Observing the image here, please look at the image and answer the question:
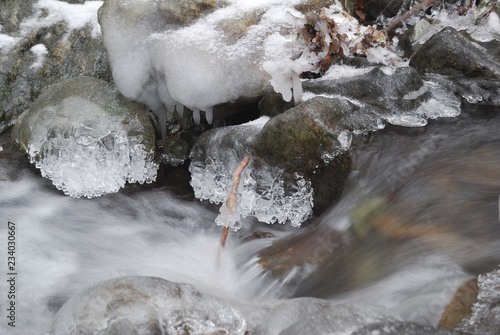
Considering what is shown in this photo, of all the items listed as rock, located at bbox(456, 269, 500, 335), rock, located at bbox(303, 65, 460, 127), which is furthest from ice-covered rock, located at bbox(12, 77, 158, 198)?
rock, located at bbox(456, 269, 500, 335)

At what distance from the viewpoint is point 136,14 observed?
3941mm

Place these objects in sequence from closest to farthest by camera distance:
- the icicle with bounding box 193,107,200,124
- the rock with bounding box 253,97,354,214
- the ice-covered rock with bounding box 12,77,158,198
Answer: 1. the rock with bounding box 253,97,354,214
2. the ice-covered rock with bounding box 12,77,158,198
3. the icicle with bounding box 193,107,200,124

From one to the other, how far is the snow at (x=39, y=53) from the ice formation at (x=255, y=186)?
7.67 feet

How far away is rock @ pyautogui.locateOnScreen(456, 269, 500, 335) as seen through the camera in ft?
6.77

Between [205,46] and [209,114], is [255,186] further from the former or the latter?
[205,46]

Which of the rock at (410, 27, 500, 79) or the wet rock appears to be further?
the rock at (410, 27, 500, 79)

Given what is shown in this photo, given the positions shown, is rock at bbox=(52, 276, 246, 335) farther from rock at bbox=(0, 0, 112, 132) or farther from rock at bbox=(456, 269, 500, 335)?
rock at bbox=(0, 0, 112, 132)

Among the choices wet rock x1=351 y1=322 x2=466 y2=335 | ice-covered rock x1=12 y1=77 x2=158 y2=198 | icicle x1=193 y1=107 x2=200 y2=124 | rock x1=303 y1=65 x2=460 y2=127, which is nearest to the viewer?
wet rock x1=351 y1=322 x2=466 y2=335

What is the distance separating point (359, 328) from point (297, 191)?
1625 mm

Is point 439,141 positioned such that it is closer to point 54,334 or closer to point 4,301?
point 54,334

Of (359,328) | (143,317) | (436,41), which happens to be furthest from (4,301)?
(436,41)

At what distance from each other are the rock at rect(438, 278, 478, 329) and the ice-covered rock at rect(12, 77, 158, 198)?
2675 mm

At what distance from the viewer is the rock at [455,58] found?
13.0ft

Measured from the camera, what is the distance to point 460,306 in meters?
2.16
